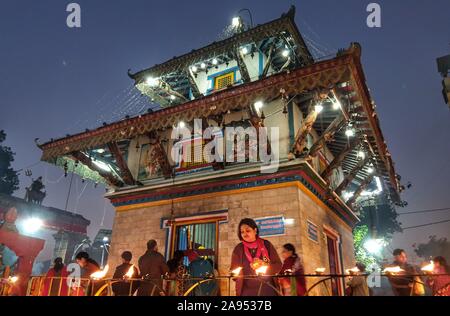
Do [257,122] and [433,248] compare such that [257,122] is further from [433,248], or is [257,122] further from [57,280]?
[433,248]

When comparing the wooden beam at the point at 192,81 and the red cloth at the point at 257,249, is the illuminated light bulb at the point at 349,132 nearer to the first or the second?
the red cloth at the point at 257,249

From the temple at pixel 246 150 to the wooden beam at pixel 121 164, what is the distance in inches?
1.6

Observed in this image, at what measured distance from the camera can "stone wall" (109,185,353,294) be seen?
850 cm

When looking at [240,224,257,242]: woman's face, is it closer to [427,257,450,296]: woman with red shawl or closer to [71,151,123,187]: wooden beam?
[427,257,450,296]: woman with red shawl

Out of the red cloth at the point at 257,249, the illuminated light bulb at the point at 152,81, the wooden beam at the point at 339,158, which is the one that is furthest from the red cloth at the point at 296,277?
the illuminated light bulb at the point at 152,81

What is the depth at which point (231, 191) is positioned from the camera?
9.66 meters

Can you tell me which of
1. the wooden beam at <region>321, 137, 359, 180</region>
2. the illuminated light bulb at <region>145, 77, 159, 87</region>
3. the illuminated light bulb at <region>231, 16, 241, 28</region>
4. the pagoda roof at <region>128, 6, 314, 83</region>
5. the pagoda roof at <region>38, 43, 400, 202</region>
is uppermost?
the illuminated light bulb at <region>231, 16, 241, 28</region>

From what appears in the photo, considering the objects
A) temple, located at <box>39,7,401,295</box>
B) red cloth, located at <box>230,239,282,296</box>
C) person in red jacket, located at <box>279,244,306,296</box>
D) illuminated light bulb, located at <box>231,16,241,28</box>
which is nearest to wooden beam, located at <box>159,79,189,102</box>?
temple, located at <box>39,7,401,295</box>

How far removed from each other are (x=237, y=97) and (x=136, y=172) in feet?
18.8

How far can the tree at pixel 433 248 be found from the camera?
59.7 metres

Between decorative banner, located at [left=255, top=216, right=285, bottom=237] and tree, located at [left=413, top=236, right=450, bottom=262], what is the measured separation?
65967 mm

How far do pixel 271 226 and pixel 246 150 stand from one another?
2.65 meters

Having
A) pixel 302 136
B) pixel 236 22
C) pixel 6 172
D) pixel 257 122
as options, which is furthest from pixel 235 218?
pixel 6 172

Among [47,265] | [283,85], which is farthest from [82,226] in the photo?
[283,85]
